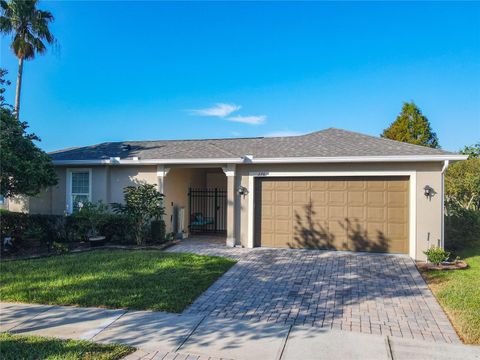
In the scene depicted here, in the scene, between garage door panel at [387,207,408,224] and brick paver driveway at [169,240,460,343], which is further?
garage door panel at [387,207,408,224]

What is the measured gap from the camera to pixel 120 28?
41.7 ft

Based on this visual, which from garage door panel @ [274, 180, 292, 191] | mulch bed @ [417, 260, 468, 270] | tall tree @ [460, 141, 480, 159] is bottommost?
mulch bed @ [417, 260, 468, 270]

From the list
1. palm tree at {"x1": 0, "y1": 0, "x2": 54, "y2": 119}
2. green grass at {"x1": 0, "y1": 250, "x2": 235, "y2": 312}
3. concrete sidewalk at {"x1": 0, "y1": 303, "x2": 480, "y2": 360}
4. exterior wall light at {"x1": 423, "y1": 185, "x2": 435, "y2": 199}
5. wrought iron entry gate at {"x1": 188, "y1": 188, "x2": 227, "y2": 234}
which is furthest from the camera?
palm tree at {"x1": 0, "y1": 0, "x2": 54, "y2": 119}

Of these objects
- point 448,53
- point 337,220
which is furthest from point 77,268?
point 448,53

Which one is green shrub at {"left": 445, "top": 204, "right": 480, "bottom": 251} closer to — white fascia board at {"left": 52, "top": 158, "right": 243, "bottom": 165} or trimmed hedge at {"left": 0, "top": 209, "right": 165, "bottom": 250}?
white fascia board at {"left": 52, "top": 158, "right": 243, "bottom": 165}

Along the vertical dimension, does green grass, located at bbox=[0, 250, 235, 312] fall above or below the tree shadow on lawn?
above

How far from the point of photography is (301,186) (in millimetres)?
10656

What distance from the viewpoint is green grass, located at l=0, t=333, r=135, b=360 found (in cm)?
378

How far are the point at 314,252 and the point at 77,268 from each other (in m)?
6.64

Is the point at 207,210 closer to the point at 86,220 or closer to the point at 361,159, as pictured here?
the point at 86,220

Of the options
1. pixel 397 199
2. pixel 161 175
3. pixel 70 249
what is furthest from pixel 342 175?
pixel 70 249

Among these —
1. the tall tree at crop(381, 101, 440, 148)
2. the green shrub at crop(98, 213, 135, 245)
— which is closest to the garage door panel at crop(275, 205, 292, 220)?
the green shrub at crop(98, 213, 135, 245)

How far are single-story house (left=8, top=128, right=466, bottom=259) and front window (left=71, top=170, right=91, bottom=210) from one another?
38 mm

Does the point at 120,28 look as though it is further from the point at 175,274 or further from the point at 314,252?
the point at 314,252
